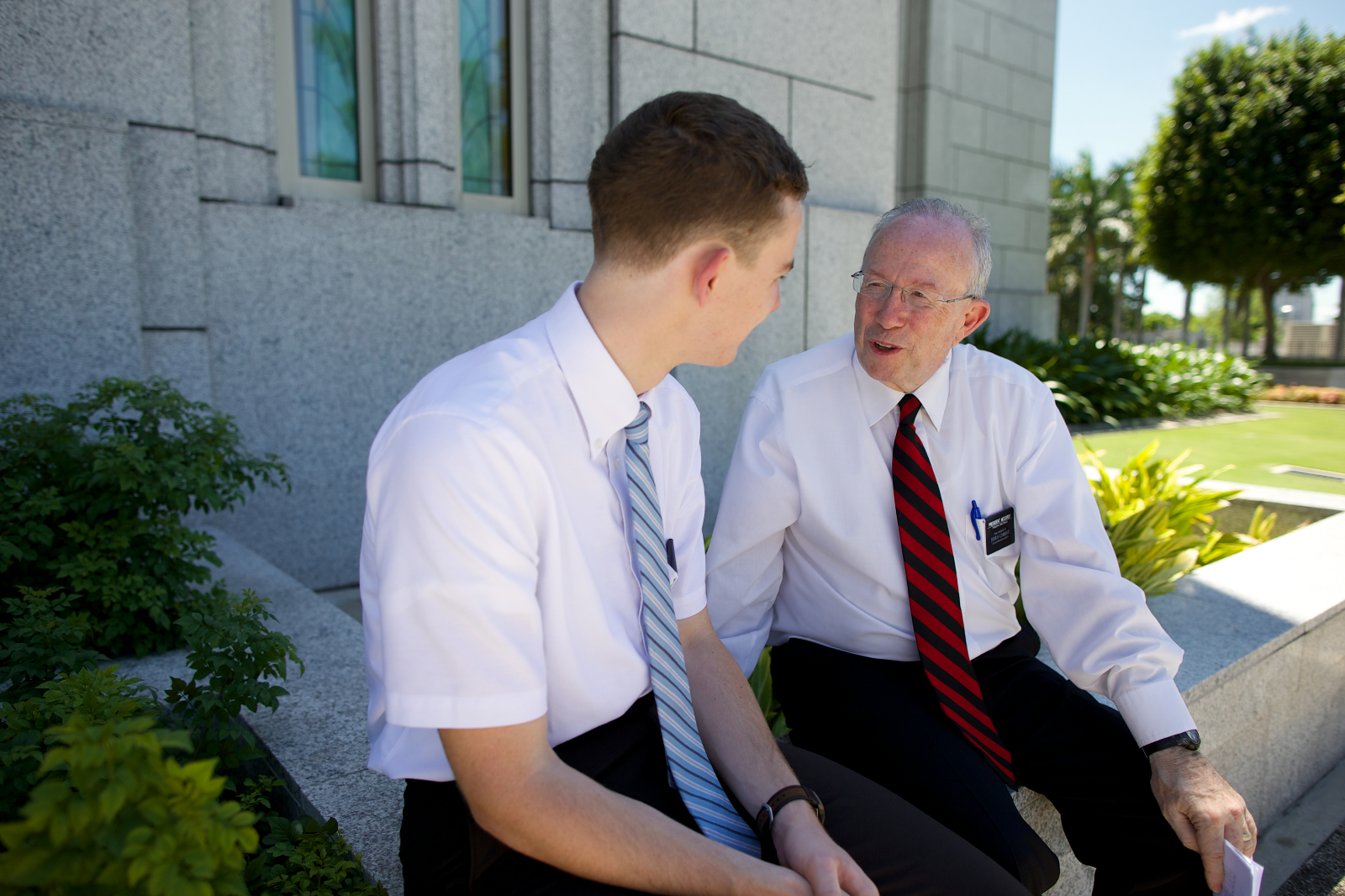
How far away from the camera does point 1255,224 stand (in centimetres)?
2362

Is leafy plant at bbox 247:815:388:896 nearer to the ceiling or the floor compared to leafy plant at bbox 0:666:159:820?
nearer to the floor

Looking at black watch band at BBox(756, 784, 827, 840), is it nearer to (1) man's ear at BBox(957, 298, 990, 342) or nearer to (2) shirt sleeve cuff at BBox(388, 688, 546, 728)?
(2) shirt sleeve cuff at BBox(388, 688, 546, 728)

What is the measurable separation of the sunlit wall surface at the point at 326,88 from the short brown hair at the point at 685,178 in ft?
12.0

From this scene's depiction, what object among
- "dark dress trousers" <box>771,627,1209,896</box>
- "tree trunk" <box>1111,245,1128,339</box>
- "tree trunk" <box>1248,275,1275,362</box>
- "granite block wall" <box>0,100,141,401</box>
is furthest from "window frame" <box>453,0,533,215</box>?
"tree trunk" <box>1111,245,1128,339</box>

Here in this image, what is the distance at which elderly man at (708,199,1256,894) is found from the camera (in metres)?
2.06

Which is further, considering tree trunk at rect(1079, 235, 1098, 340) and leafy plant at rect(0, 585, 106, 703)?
tree trunk at rect(1079, 235, 1098, 340)

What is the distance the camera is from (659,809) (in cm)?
144

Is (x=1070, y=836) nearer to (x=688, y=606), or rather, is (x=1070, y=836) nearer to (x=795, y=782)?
(x=795, y=782)

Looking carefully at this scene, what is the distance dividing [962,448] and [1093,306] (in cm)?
6610

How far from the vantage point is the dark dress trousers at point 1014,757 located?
188cm

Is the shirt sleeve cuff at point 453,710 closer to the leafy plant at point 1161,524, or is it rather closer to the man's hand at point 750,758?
the man's hand at point 750,758

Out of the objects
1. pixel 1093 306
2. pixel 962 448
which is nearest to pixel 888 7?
pixel 962 448

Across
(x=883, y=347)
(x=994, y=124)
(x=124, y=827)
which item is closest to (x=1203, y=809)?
(x=883, y=347)

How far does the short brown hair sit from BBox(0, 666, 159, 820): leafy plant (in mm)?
1206
